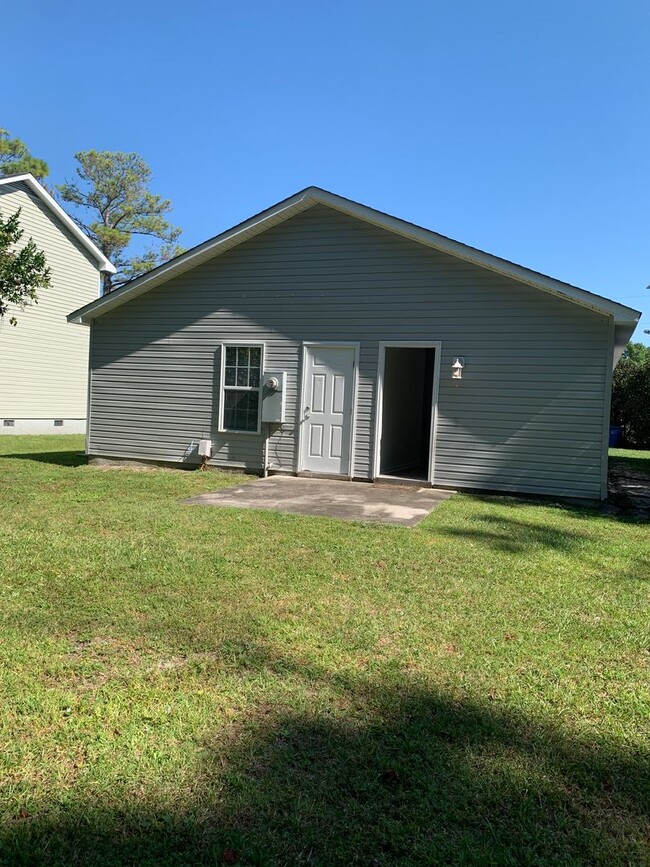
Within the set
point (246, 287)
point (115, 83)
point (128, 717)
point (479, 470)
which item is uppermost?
point (115, 83)

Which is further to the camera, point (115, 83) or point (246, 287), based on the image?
point (115, 83)

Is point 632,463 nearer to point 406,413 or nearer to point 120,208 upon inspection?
point 406,413

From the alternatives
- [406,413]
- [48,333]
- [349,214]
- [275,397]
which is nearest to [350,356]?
[275,397]

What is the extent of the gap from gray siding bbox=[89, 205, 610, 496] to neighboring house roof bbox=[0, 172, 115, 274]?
8.92 m

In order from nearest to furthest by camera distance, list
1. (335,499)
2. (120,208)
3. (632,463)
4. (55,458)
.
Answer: (335,499) < (55,458) < (632,463) < (120,208)

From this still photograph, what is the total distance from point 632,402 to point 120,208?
29.7 m

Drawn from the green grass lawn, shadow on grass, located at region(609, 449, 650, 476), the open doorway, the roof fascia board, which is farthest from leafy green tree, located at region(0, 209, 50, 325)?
shadow on grass, located at region(609, 449, 650, 476)

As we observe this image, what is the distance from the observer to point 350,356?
379 inches

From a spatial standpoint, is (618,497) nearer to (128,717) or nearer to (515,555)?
(515,555)

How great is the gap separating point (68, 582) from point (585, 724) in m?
3.33

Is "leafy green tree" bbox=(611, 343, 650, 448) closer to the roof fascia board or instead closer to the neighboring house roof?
the roof fascia board

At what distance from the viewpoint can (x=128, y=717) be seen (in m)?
2.58

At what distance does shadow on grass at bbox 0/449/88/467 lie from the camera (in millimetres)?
11500

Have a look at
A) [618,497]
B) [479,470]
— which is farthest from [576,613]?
[618,497]
